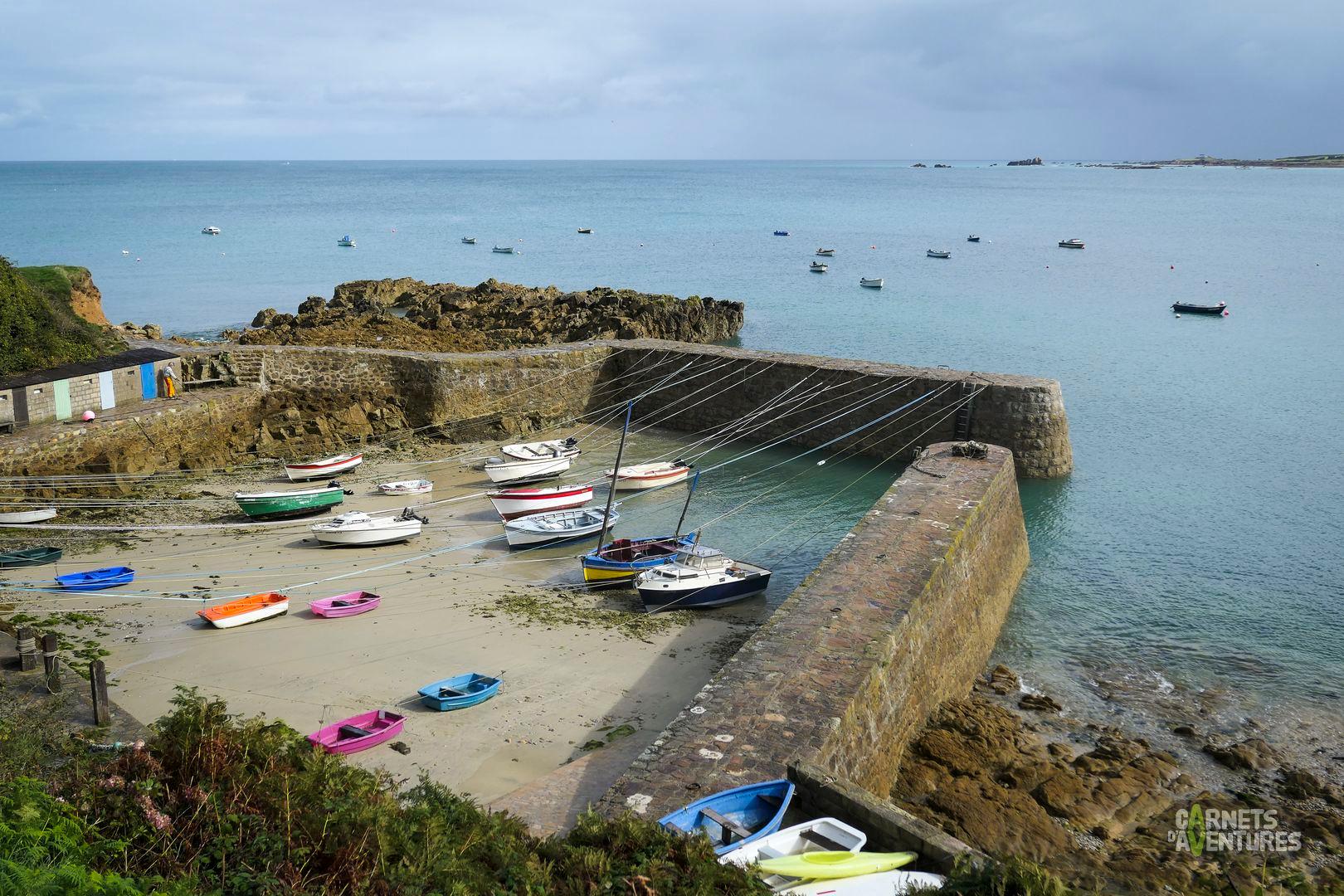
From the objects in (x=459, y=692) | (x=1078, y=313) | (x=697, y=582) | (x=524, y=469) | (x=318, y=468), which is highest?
(x=1078, y=313)

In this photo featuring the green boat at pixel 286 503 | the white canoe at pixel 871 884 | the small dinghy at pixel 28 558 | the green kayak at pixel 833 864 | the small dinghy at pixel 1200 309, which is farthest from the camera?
the small dinghy at pixel 1200 309

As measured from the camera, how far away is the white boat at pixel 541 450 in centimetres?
2302

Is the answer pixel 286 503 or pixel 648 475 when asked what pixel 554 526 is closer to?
pixel 648 475

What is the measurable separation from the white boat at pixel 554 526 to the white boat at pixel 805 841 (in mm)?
10661

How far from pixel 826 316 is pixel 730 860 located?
142ft

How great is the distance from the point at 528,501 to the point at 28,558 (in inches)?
337

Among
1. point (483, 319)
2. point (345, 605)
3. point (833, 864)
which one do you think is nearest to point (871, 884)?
point (833, 864)

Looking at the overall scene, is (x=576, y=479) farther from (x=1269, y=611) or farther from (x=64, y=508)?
(x=1269, y=611)

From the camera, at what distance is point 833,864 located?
7598 mm

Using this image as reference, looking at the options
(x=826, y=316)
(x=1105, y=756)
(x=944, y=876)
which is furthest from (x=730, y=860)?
(x=826, y=316)

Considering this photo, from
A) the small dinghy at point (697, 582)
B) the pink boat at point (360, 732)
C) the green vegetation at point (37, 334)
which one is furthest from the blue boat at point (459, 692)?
the green vegetation at point (37, 334)

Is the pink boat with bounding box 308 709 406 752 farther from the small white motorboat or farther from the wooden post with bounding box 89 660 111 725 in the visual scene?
the small white motorboat

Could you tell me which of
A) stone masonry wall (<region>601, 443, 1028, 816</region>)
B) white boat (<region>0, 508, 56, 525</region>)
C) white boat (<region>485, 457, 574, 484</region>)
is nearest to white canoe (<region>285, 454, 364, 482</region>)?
white boat (<region>485, 457, 574, 484</region>)

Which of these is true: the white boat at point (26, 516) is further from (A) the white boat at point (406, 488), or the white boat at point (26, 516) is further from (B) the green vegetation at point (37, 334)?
(A) the white boat at point (406, 488)
